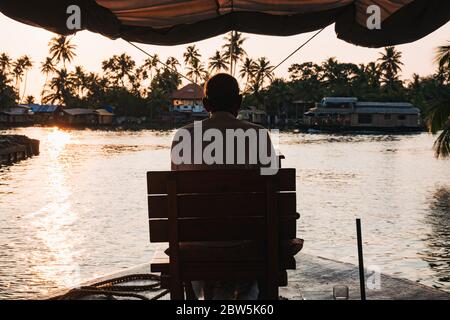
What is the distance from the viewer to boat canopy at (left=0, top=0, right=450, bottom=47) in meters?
5.38

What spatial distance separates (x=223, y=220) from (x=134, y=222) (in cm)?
1220

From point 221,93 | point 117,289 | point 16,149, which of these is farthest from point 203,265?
point 16,149

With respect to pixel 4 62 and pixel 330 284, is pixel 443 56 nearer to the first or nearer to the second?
pixel 330 284

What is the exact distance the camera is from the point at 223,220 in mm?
4395

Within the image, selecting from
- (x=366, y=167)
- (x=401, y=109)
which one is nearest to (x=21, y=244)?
(x=366, y=167)

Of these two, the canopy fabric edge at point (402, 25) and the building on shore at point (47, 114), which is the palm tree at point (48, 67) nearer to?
the building on shore at point (47, 114)

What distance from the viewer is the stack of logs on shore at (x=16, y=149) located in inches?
1505

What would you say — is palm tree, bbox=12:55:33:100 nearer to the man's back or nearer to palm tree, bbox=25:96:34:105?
palm tree, bbox=25:96:34:105

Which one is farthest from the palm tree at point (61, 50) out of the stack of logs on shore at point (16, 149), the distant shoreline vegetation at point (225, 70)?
the stack of logs on shore at point (16, 149)

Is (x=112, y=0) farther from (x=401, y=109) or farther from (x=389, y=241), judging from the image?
(x=401, y=109)

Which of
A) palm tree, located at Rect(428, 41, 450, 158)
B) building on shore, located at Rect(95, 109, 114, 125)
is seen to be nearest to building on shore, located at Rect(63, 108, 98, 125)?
building on shore, located at Rect(95, 109, 114, 125)

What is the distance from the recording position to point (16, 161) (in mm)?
40500

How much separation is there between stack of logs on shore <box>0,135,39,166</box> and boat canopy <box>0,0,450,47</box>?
3258 cm

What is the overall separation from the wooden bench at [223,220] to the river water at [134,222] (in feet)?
16.5
